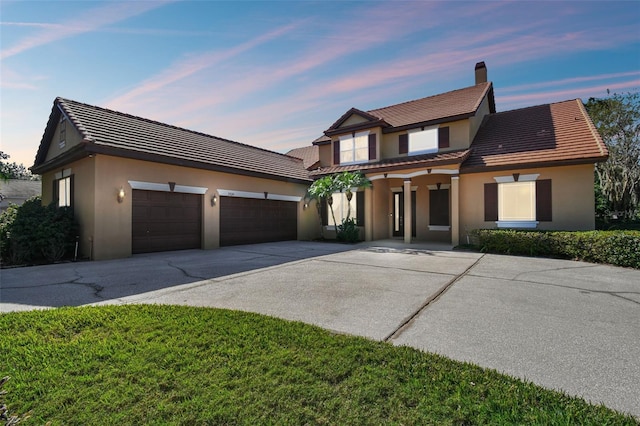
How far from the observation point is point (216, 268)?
25.2 ft

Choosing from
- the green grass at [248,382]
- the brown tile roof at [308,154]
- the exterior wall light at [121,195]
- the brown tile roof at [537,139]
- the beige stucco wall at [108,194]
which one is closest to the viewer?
the green grass at [248,382]

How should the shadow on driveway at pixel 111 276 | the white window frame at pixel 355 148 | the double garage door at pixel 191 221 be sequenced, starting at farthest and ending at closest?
1. the white window frame at pixel 355 148
2. the double garage door at pixel 191 221
3. the shadow on driveway at pixel 111 276

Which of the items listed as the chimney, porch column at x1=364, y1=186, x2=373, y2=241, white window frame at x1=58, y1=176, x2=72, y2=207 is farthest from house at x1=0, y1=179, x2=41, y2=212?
the chimney

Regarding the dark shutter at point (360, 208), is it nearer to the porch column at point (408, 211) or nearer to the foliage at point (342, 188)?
the foliage at point (342, 188)

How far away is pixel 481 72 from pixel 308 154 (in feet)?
40.4

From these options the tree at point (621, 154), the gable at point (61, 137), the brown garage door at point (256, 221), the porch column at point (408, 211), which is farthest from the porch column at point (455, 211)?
the gable at point (61, 137)

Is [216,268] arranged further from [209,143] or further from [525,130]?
[525,130]

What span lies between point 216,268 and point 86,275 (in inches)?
113

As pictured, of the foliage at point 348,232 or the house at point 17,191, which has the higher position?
the house at point 17,191

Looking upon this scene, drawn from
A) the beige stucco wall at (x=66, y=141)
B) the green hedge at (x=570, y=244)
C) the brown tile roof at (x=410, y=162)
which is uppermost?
the beige stucco wall at (x=66, y=141)

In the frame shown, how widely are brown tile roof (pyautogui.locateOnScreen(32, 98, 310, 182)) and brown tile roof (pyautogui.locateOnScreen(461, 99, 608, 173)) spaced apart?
895 cm

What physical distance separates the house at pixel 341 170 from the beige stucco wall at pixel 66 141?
0.09m

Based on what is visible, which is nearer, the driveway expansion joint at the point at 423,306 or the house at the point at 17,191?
the driveway expansion joint at the point at 423,306

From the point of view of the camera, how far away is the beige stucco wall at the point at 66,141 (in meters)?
10.7
